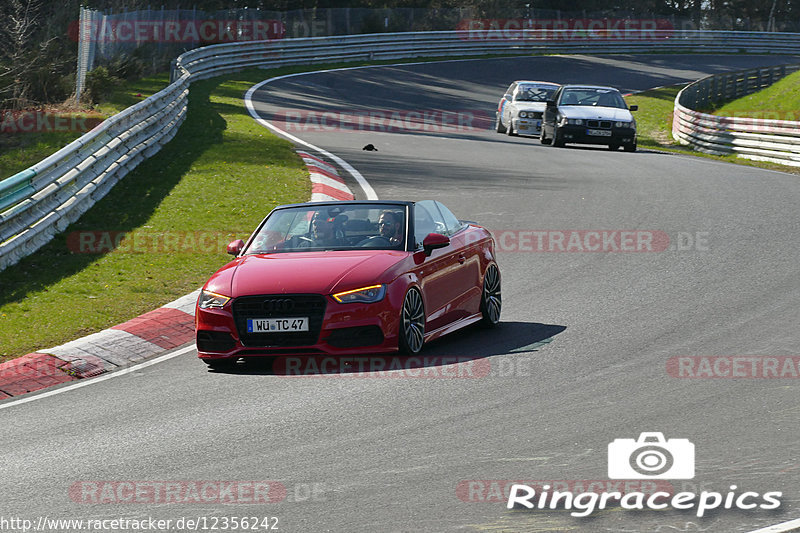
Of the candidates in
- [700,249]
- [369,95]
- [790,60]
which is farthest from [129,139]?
[790,60]

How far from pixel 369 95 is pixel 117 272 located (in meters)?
28.8

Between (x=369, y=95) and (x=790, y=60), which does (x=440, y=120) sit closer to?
(x=369, y=95)

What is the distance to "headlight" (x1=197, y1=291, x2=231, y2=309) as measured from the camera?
9.70 m

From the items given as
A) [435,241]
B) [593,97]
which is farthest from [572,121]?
[435,241]

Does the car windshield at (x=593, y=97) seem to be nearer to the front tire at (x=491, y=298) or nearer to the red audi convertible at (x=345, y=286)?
the front tire at (x=491, y=298)

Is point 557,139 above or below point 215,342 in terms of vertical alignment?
below

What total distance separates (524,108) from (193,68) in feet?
42.0

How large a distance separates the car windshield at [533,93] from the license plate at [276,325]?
24.7 metres

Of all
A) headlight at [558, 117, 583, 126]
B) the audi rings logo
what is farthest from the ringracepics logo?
headlight at [558, 117, 583, 126]

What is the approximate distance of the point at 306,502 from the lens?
19.7 ft

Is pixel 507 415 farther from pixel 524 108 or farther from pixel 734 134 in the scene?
pixel 524 108

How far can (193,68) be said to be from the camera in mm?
39938

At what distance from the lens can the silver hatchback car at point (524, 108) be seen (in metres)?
32.8

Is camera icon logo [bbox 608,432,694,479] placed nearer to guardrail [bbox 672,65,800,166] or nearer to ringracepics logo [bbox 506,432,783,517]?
ringracepics logo [bbox 506,432,783,517]
